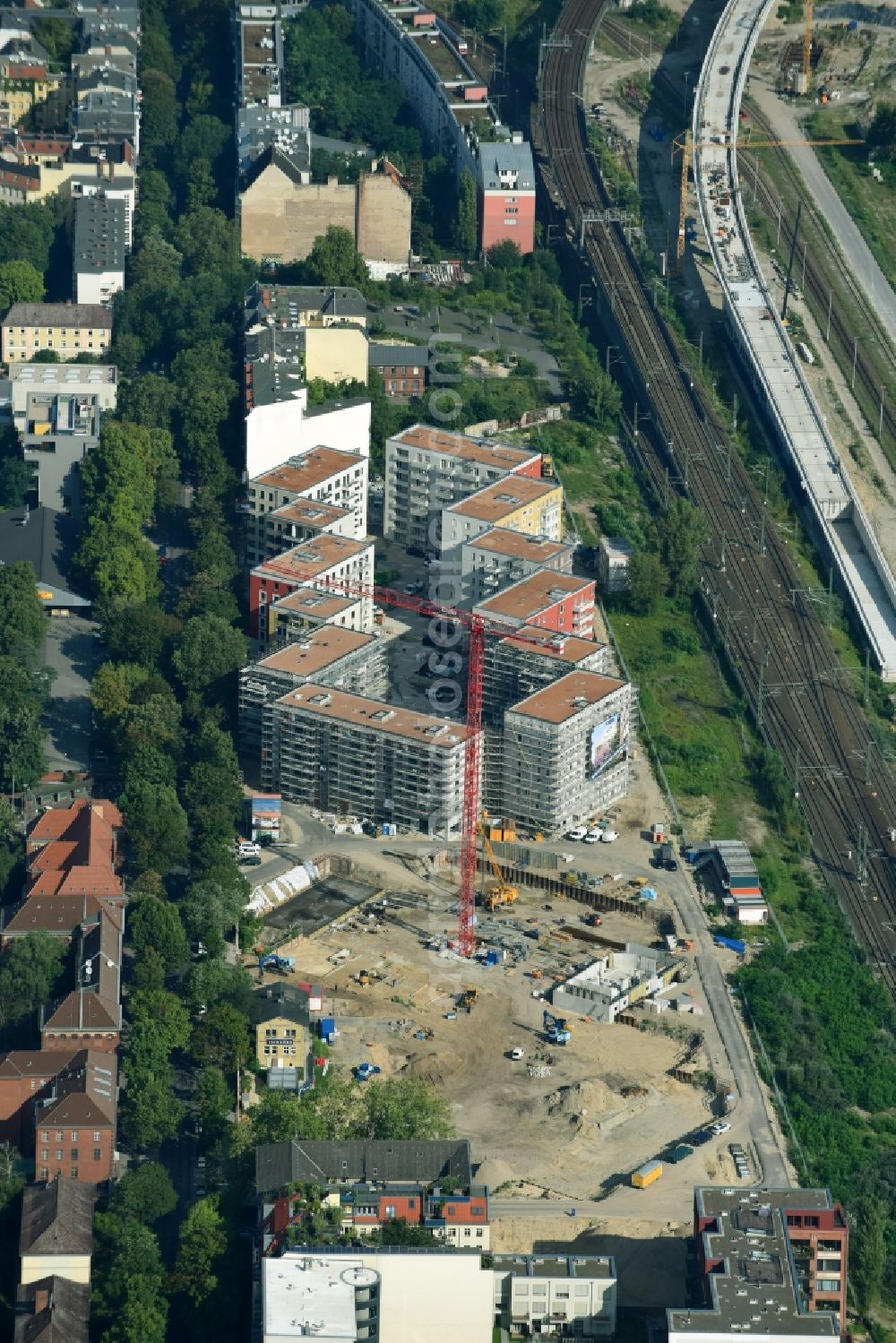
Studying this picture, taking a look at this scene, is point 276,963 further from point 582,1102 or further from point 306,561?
point 306,561

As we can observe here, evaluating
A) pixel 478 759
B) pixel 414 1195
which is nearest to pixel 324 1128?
pixel 414 1195

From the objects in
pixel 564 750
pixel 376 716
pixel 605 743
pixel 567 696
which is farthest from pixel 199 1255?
pixel 605 743

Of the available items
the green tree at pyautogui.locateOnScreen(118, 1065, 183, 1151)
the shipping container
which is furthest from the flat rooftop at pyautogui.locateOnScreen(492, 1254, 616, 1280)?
the green tree at pyautogui.locateOnScreen(118, 1065, 183, 1151)

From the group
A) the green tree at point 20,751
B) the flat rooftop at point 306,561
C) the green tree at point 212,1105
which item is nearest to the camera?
the green tree at point 212,1105

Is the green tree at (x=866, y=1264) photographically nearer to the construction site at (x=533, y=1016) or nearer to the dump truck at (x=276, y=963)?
the construction site at (x=533, y=1016)

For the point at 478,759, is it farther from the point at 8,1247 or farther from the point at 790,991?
the point at 8,1247

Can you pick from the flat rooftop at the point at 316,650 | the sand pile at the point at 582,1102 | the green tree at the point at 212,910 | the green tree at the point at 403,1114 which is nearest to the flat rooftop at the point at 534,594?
the flat rooftop at the point at 316,650
